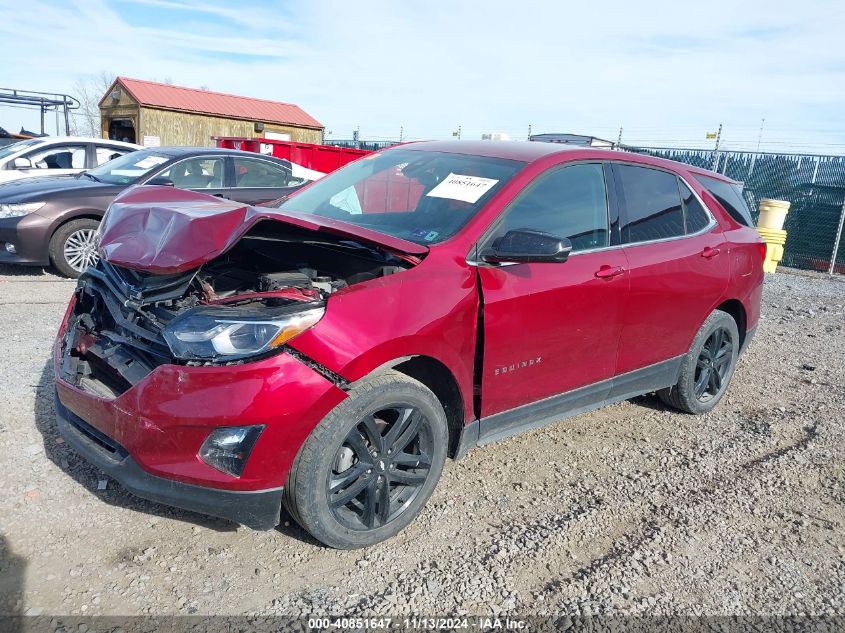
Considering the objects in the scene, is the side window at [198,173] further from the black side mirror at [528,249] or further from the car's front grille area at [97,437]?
the black side mirror at [528,249]

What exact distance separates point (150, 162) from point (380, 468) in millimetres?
6450

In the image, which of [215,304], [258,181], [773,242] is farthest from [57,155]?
[773,242]

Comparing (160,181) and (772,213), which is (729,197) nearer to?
(160,181)

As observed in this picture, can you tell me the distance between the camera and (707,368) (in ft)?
15.4

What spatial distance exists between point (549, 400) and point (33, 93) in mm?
20630

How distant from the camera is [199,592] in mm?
2488

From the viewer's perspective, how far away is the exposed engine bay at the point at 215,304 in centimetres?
244

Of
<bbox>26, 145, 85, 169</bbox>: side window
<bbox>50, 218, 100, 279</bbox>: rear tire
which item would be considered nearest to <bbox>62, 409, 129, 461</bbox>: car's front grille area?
<bbox>50, 218, 100, 279</bbox>: rear tire

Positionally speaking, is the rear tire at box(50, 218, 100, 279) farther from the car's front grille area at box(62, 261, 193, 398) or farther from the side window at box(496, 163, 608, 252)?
the side window at box(496, 163, 608, 252)

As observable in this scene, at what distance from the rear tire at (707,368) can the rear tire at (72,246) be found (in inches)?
240

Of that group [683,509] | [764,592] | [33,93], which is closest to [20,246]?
[683,509]

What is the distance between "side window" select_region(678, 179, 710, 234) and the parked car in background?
5268 millimetres

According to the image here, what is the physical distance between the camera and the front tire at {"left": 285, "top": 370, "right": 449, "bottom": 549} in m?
2.55

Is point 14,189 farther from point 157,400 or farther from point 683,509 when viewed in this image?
point 683,509
